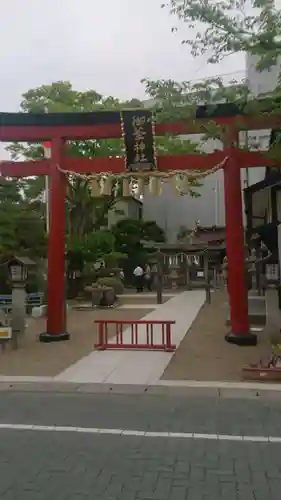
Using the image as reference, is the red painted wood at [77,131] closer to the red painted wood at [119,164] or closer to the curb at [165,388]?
the red painted wood at [119,164]

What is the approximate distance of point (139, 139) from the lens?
40.3 ft

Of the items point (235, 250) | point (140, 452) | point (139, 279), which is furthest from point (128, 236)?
point (140, 452)

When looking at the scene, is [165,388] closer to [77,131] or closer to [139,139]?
[139,139]

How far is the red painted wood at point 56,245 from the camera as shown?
12812mm

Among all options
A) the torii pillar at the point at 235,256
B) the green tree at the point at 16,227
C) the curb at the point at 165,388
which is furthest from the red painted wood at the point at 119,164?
the curb at the point at 165,388

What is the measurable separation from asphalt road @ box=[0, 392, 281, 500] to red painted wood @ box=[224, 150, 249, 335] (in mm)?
4693

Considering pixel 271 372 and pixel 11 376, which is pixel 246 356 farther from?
pixel 11 376

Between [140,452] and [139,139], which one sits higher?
[139,139]

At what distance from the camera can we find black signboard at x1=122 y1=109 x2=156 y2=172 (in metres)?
12.1

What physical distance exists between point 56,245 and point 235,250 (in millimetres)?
4682

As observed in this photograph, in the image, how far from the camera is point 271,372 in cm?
831

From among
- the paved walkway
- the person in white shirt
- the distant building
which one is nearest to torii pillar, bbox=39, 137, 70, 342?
the paved walkway

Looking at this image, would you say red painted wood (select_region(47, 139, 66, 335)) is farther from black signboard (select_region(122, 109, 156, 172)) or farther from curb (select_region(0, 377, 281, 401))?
curb (select_region(0, 377, 281, 401))

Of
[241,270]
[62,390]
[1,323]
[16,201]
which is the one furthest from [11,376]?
[16,201]
